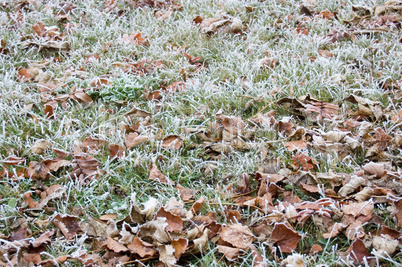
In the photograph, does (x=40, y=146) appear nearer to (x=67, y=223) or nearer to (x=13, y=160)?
(x=13, y=160)

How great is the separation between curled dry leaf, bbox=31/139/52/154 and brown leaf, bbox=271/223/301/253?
169 cm

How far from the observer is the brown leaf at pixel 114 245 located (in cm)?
182

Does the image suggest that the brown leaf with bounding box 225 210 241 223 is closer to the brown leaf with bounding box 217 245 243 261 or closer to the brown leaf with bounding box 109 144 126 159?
the brown leaf with bounding box 217 245 243 261

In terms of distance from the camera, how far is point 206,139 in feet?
8.77

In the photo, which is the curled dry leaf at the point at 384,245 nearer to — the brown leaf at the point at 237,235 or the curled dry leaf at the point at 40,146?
the brown leaf at the point at 237,235

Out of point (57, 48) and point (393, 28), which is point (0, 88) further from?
point (393, 28)

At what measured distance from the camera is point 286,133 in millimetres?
2596

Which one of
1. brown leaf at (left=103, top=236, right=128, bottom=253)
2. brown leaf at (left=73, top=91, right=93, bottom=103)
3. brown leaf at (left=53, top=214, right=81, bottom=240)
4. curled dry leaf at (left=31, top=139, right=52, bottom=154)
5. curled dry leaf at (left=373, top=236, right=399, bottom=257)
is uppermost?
curled dry leaf at (left=373, top=236, right=399, bottom=257)

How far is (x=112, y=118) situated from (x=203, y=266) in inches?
61.1

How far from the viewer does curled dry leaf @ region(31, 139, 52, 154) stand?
2.55 metres

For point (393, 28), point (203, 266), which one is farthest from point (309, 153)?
point (393, 28)

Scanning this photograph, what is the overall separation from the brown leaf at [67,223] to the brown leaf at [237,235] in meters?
0.80

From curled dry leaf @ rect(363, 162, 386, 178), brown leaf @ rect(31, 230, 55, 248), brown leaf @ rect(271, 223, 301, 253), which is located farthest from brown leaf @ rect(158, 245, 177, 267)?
curled dry leaf @ rect(363, 162, 386, 178)

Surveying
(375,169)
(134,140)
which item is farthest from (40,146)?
(375,169)
